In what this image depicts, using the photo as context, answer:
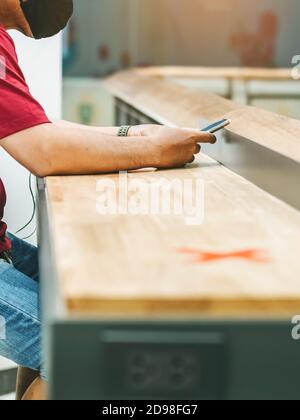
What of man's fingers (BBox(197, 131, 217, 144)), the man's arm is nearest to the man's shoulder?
the man's arm

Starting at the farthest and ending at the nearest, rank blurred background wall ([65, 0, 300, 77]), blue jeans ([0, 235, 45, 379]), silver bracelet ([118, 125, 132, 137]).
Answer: blurred background wall ([65, 0, 300, 77]) → silver bracelet ([118, 125, 132, 137]) → blue jeans ([0, 235, 45, 379])

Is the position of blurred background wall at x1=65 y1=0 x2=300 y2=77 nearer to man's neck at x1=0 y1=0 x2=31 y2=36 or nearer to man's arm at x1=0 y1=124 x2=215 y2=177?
man's neck at x1=0 y1=0 x2=31 y2=36

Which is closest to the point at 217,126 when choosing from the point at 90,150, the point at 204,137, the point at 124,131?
the point at 204,137

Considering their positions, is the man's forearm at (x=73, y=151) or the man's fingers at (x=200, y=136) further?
the man's fingers at (x=200, y=136)

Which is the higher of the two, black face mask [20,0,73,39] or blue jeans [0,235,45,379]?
black face mask [20,0,73,39]

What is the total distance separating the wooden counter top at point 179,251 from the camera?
939 mm

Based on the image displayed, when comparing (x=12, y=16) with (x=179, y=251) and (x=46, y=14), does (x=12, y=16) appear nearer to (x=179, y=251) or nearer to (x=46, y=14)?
(x=46, y=14)

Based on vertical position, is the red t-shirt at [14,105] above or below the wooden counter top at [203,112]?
above

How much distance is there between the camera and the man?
5.35 ft

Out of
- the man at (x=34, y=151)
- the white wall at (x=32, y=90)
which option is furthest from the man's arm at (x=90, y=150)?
the white wall at (x=32, y=90)

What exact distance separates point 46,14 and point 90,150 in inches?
18.3

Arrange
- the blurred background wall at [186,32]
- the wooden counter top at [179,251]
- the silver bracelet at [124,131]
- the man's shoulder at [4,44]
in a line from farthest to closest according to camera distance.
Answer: the blurred background wall at [186,32], the silver bracelet at [124,131], the man's shoulder at [4,44], the wooden counter top at [179,251]

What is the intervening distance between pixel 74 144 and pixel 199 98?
1278mm

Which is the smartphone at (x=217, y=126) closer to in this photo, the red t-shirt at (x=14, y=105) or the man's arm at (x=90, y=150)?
the man's arm at (x=90, y=150)
